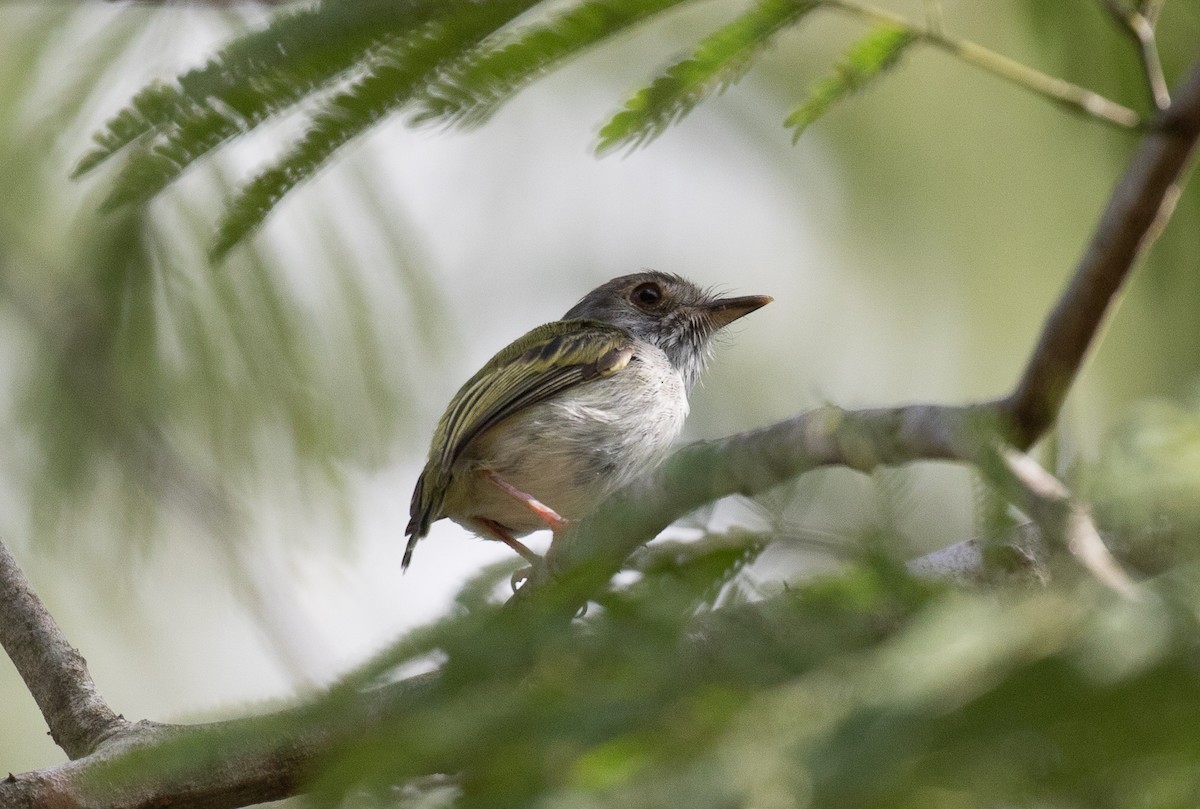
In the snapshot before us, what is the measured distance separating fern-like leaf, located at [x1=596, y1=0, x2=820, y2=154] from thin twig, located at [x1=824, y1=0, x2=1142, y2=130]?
0.12 metres

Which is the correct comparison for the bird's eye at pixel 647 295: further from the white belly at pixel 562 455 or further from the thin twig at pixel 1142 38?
the thin twig at pixel 1142 38

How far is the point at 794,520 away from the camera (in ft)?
Answer: 5.04

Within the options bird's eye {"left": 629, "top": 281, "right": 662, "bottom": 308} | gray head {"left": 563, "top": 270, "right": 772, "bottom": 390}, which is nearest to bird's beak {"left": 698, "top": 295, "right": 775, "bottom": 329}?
gray head {"left": 563, "top": 270, "right": 772, "bottom": 390}

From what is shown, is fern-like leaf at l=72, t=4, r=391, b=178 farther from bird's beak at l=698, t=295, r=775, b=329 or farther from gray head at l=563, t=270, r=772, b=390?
bird's beak at l=698, t=295, r=775, b=329

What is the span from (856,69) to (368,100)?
0.89m

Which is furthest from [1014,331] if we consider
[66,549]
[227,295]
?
[66,549]

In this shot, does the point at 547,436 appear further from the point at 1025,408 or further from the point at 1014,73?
the point at 1025,408

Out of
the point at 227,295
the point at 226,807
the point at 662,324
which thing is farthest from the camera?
the point at 662,324

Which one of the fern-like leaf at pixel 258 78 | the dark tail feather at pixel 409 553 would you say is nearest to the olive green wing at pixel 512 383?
the dark tail feather at pixel 409 553

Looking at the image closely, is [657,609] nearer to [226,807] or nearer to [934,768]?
[934,768]

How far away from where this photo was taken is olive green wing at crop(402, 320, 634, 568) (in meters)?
4.66

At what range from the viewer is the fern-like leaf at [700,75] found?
2270 millimetres

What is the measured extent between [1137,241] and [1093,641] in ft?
2.54

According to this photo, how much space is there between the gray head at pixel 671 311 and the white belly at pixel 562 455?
818 millimetres
